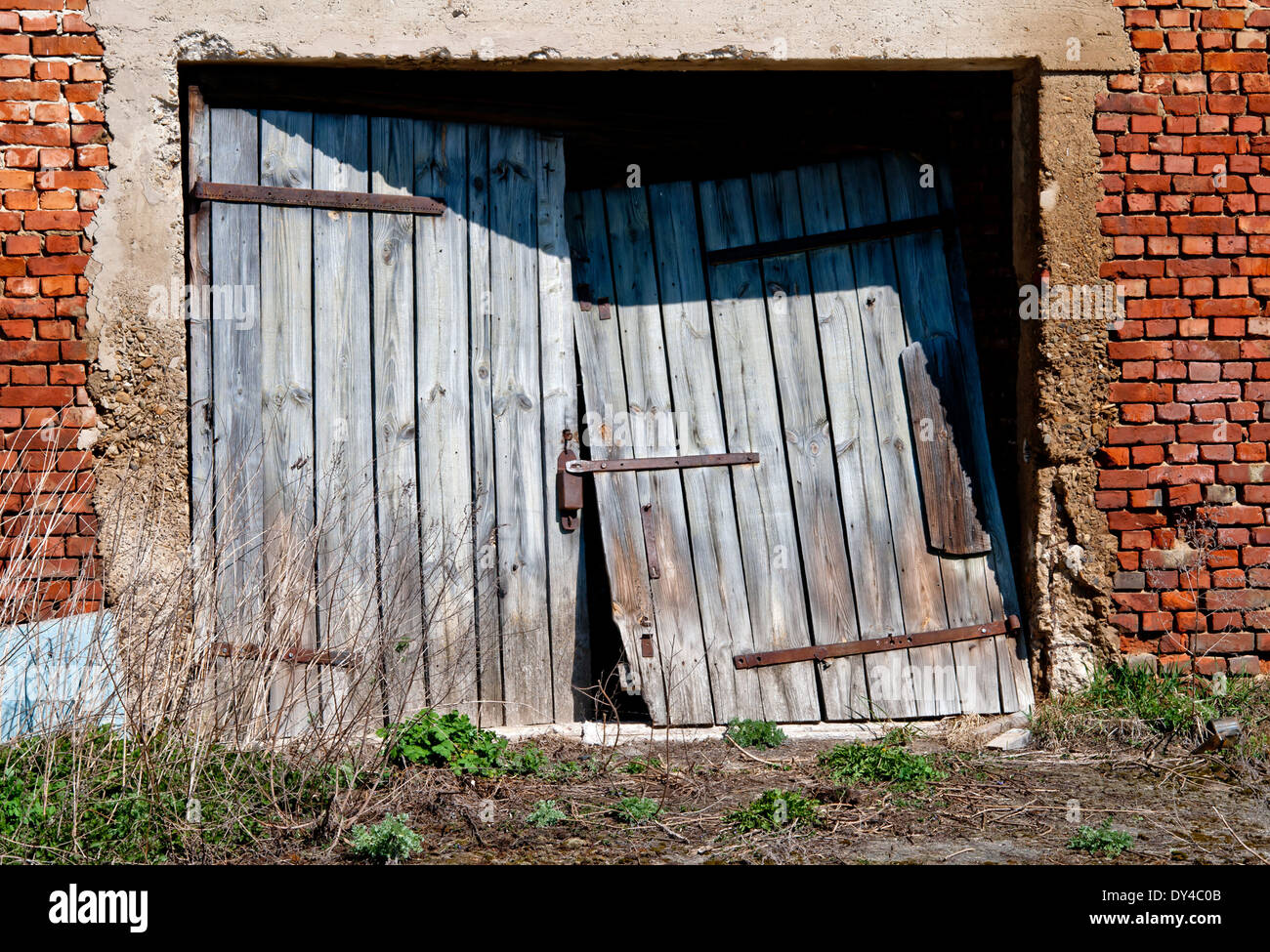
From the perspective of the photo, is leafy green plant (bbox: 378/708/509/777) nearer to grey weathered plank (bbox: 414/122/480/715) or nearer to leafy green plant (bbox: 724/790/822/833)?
grey weathered plank (bbox: 414/122/480/715)

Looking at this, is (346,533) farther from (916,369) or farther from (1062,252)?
→ (1062,252)

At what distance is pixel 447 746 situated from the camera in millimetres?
3232

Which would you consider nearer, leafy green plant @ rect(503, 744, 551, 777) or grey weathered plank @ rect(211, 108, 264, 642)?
leafy green plant @ rect(503, 744, 551, 777)

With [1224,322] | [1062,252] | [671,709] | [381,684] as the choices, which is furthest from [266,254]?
[1224,322]

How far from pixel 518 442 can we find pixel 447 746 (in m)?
1.19

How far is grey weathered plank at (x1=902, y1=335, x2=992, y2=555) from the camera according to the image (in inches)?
154

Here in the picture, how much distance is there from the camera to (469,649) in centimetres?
376

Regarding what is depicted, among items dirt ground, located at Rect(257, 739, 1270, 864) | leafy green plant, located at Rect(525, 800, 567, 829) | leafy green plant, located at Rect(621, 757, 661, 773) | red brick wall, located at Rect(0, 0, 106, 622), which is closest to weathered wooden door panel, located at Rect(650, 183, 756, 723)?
dirt ground, located at Rect(257, 739, 1270, 864)

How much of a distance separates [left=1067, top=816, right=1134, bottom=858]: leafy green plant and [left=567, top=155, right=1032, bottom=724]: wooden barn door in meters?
1.08

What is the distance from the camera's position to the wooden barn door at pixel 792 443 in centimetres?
386

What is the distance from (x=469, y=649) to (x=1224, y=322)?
3.06 m

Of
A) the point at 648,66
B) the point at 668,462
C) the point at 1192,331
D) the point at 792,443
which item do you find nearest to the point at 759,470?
the point at 792,443

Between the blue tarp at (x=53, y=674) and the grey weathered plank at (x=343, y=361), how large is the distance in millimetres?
779

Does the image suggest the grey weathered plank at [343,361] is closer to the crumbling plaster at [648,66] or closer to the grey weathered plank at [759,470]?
the crumbling plaster at [648,66]
